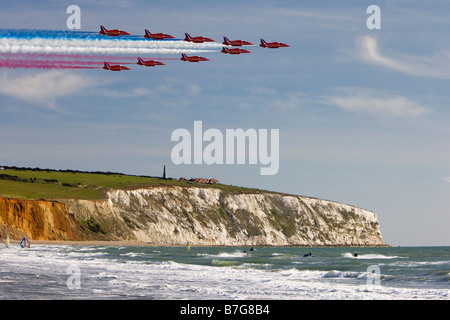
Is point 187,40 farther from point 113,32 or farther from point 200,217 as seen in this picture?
point 200,217

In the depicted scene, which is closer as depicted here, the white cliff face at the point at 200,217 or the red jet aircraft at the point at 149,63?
the red jet aircraft at the point at 149,63

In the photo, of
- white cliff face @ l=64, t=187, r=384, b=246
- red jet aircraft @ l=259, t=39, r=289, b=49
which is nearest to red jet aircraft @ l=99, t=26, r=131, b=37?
red jet aircraft @ l=259, t=39, r=289, b=49

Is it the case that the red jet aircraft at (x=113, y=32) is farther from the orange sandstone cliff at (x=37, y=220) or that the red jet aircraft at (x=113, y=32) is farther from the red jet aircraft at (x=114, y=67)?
the orange sandstone cliff at (x=37, y=220)

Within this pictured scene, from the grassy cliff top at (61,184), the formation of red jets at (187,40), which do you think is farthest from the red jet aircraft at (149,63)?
the grassy cliff top at (61,184)

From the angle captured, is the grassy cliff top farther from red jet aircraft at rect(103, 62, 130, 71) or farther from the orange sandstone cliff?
red jet aircraft at rect(103, 62, 130, 71)
